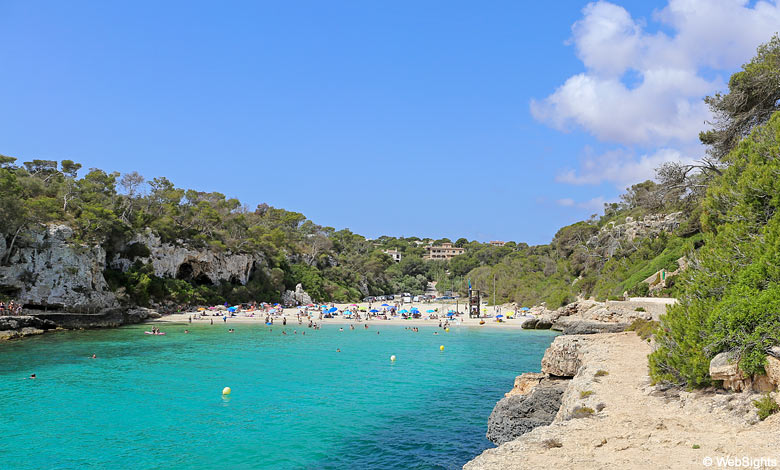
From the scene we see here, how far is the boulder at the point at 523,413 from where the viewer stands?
41.2ft

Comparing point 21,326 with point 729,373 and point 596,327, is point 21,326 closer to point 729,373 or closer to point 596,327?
point 596,327

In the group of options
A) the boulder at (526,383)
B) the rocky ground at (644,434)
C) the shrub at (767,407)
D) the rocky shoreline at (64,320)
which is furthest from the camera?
the rocky shoreline at (64,320)

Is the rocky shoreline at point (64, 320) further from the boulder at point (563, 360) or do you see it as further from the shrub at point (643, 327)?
the shrub at point (643, 327)

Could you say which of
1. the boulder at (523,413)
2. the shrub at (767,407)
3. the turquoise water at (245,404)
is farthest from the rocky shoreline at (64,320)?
the shrub at (767,407)

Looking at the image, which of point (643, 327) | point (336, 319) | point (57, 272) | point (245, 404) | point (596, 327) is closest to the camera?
point (245, 404)

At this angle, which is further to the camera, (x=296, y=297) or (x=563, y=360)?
(x=296, y=297)

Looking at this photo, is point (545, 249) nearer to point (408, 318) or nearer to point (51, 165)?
point (408, 318)

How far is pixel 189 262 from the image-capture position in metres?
57.1

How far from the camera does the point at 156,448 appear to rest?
12914 mm

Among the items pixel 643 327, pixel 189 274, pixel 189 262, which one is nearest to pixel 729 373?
pixel 643 327

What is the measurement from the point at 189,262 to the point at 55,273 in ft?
59.2

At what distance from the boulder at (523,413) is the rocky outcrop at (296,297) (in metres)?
56.6

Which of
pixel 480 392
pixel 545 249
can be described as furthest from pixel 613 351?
pixel 545 249

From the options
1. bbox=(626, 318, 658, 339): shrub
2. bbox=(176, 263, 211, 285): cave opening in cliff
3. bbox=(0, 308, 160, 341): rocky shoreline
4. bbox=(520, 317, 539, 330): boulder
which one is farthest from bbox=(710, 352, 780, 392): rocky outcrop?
bbox=(176, 263, 211, 285): cave opening in cliff
